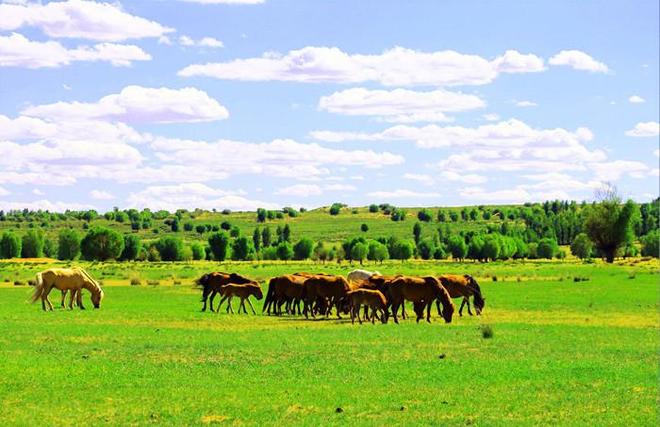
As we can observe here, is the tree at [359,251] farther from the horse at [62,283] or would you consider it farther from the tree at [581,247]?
the horse at [62,283]

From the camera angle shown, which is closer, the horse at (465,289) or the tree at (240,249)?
the horse at (465,289)

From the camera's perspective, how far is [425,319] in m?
36.5

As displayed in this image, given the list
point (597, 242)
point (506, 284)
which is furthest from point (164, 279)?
point (597, 242)

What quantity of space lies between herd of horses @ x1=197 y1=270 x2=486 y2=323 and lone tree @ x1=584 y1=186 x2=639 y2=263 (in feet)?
280

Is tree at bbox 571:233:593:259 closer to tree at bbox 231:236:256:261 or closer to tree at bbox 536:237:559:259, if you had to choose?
tree at bbox 536:237:559:259

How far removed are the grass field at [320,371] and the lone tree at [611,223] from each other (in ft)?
286

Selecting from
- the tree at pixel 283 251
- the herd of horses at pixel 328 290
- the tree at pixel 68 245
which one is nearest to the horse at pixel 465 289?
the herd of horses at pixel 328 290

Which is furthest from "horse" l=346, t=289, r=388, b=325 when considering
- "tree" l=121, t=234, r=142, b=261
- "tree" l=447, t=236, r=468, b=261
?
"tree" l=447, t=236, r=468, b=261

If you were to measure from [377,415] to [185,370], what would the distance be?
6.16 m

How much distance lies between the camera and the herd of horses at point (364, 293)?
34.6m

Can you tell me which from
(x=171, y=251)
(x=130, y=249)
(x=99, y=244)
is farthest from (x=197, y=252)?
(x=99, y=244)

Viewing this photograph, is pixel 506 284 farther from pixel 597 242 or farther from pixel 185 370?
pixel 597 242

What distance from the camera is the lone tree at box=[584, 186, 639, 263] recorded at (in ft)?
392

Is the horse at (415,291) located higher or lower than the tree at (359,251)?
lower
